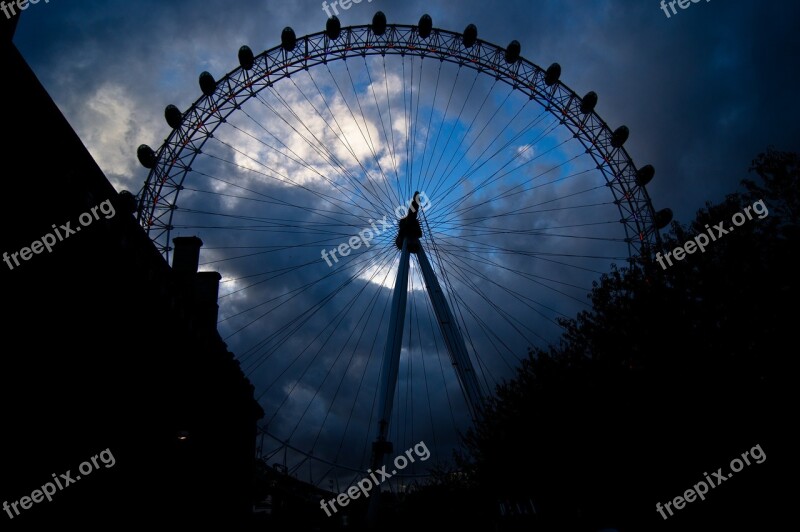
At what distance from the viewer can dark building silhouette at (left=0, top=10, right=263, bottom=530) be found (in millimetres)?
10016

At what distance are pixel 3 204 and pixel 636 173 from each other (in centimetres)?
3009

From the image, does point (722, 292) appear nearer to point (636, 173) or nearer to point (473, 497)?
point (636, 173)

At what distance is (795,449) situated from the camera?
1184cm

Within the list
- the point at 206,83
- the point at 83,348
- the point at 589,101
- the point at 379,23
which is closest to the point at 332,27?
the point at 379,23

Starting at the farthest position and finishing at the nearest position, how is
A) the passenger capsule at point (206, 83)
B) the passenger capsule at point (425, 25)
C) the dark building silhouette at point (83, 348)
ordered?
the passenger capsule at point (425, 25), the passenger capsule at point (206, 83), the dark building silhouette at point (83, 348)

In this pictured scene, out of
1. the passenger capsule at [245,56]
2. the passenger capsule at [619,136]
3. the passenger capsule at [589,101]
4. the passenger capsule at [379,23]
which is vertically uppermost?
the passenger capsule at [379,23]

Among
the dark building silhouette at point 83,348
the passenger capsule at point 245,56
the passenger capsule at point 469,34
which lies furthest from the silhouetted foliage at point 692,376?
the passenger capsule at point 245,56

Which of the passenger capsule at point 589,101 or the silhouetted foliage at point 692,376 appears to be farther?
the passenger capsule at point 589,101

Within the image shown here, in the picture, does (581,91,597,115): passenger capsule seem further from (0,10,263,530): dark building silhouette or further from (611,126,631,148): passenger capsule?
(0,10,263,530): dark building silhouette

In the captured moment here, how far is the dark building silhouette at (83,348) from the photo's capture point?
10016mm

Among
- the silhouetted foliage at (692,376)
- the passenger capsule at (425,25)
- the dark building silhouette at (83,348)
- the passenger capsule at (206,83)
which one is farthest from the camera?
the passenger capsule at (425,25)


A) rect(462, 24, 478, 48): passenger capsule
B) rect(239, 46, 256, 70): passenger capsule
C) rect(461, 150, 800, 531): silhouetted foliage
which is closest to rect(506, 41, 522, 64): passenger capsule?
rect(462, 24, 478, 48): passenger capsule

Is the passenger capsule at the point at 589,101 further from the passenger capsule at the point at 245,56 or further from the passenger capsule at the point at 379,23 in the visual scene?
the passenger capsule at the point at 245,56

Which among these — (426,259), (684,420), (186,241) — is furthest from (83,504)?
(426,259)
